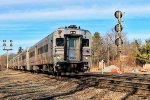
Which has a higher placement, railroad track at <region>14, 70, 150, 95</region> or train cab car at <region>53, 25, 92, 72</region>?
train cab car at <region>53, 25, 92, 72</region>

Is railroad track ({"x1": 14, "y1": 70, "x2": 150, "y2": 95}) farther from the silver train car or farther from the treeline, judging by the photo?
the treeline

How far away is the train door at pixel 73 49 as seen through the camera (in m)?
24.3

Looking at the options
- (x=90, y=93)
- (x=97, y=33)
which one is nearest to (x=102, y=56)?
(x=97, y=33)

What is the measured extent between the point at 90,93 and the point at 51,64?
37.0 ft

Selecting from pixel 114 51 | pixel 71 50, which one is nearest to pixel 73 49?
pixel 71 50

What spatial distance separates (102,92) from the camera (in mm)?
14406

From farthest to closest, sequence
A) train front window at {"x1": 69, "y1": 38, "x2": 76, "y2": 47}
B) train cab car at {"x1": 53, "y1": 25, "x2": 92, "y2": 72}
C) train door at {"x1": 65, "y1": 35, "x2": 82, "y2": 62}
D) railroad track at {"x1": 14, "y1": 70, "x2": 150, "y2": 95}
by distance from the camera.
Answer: train front window at {"x1": 69, "y1": 38, "x2": 76, "y2": 47} < train door at {"x1": 65, "y1": 35, "x2": 82, "y2": 62} < train cab car at {"x1": 53, "y1": 25, "x2": 92, "y2": 72} < railroad track at {"x1": 14, "y1": 70, "x2": 150, "y2": 95}

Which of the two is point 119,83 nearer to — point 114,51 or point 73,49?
point 73,49

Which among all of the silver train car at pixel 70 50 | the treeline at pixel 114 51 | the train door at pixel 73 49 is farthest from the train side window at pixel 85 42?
the treeline at pixel 114 51

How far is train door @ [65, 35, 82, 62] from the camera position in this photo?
955 inches

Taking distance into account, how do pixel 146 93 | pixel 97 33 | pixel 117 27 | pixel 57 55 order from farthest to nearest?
pixel 97 33, pixel 57 55, pixel 117 27, pixel 146 93

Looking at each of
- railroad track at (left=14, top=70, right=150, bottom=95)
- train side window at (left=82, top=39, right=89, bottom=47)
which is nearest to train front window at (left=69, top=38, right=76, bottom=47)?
train side window at (left=82, top=39, right=89, bottom=47)

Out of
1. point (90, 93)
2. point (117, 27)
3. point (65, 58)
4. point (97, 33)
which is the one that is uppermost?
point (97, 33)

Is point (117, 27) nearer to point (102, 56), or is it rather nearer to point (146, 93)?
point (146, 93)
